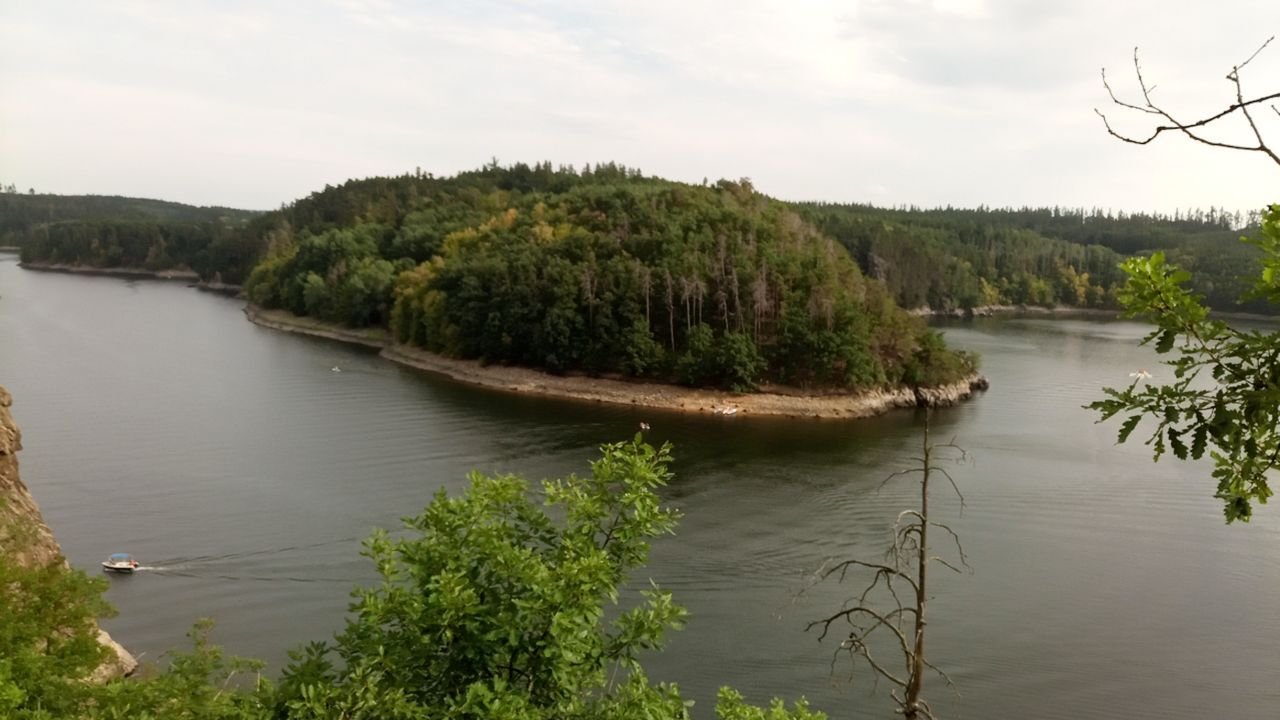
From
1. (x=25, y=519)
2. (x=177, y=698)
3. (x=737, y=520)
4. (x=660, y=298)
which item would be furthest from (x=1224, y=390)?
(x=660, y=298)

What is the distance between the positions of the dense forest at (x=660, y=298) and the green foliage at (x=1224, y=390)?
3948 cm

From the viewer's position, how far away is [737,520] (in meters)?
24.5

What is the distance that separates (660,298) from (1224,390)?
4482 centimetres

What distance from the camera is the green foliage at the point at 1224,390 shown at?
Result: 2783mm

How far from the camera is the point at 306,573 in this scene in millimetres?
20031

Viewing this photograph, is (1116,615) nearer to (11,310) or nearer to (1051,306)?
(11,310)

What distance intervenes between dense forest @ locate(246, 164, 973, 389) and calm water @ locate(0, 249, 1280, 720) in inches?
166

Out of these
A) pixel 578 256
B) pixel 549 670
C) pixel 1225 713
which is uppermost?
pixel 578 256

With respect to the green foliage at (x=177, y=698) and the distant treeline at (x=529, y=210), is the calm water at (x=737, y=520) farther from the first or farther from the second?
the distant treeline at (x=529, y=210)

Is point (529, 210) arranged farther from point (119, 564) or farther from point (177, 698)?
point (177, 698)

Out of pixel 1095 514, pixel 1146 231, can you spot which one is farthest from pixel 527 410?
pixel 1146 231

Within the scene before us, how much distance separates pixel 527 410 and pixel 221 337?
31406mm

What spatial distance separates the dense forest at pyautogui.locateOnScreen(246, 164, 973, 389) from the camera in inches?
1736

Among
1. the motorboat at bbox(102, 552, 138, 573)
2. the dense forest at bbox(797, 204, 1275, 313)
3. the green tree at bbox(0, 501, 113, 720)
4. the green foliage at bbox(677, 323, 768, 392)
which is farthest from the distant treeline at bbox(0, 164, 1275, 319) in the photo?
the green tree at bbox(0, 501, 113, 720)
